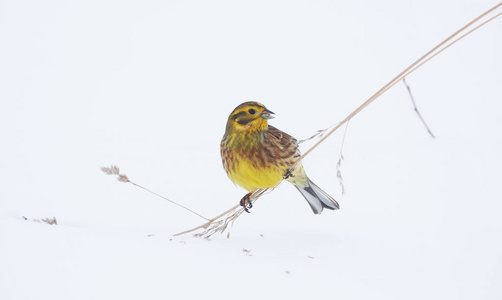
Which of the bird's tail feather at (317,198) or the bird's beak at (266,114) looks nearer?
the bird's beak at (266,114)

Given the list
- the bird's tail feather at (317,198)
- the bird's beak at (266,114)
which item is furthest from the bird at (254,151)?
the bird's tail feather at (317,198)

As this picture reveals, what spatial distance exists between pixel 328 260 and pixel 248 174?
0.63 metres

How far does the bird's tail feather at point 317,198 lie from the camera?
2893 mm

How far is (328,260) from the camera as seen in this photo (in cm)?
226

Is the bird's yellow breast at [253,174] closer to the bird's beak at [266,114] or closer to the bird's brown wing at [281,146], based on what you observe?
the bird's brown wing at [281,146]

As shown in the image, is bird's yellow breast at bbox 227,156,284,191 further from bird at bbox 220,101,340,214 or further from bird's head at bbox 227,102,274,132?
bird's head at bbox 227,102,274,132

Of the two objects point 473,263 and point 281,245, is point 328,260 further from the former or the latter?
point 473,263

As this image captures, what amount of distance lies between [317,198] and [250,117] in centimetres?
75

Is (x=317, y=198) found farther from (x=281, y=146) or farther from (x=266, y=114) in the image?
(x=266, y=114)

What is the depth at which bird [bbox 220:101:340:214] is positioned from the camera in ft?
8.33

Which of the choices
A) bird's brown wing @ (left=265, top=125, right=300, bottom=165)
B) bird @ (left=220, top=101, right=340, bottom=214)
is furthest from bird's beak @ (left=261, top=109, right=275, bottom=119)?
bird's brown wing @ (left=265, top=125, right=300, bottom=165)

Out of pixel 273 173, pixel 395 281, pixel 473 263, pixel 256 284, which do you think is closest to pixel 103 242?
pixel 256 284

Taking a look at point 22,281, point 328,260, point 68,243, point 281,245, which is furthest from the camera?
point 281,245

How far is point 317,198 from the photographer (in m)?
2.95
